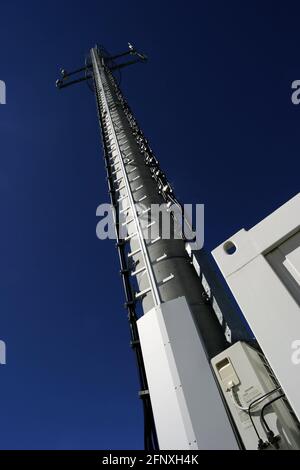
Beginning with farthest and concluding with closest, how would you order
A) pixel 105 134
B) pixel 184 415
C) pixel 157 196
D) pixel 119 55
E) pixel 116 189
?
pixel 119 55, pixel 105 134, pixel 116 189, pixel 157 196, pixel 184 415

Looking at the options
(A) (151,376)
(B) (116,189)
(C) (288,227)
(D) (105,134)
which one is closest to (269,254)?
(C) (288,227)

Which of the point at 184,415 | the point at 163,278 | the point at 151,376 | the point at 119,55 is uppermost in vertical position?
the point at 119,55

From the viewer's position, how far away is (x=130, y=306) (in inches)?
192

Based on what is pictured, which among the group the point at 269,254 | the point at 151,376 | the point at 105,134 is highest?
the point at 105,134

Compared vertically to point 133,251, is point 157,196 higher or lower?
higher

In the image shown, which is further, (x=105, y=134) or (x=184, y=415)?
(x=105, y=134)

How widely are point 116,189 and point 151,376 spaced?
450cm

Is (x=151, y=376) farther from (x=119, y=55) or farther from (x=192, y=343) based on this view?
(x=119, y=55)

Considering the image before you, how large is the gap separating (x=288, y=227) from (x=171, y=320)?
1.89 m

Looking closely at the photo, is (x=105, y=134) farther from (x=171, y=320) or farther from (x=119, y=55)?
(x=119, y=55)

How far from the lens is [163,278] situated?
4305 millimetres

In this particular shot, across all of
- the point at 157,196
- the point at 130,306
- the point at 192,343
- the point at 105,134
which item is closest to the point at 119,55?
the point at 105,134

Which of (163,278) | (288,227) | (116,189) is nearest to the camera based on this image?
(288,227)

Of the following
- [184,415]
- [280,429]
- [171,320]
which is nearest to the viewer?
[280,429]
